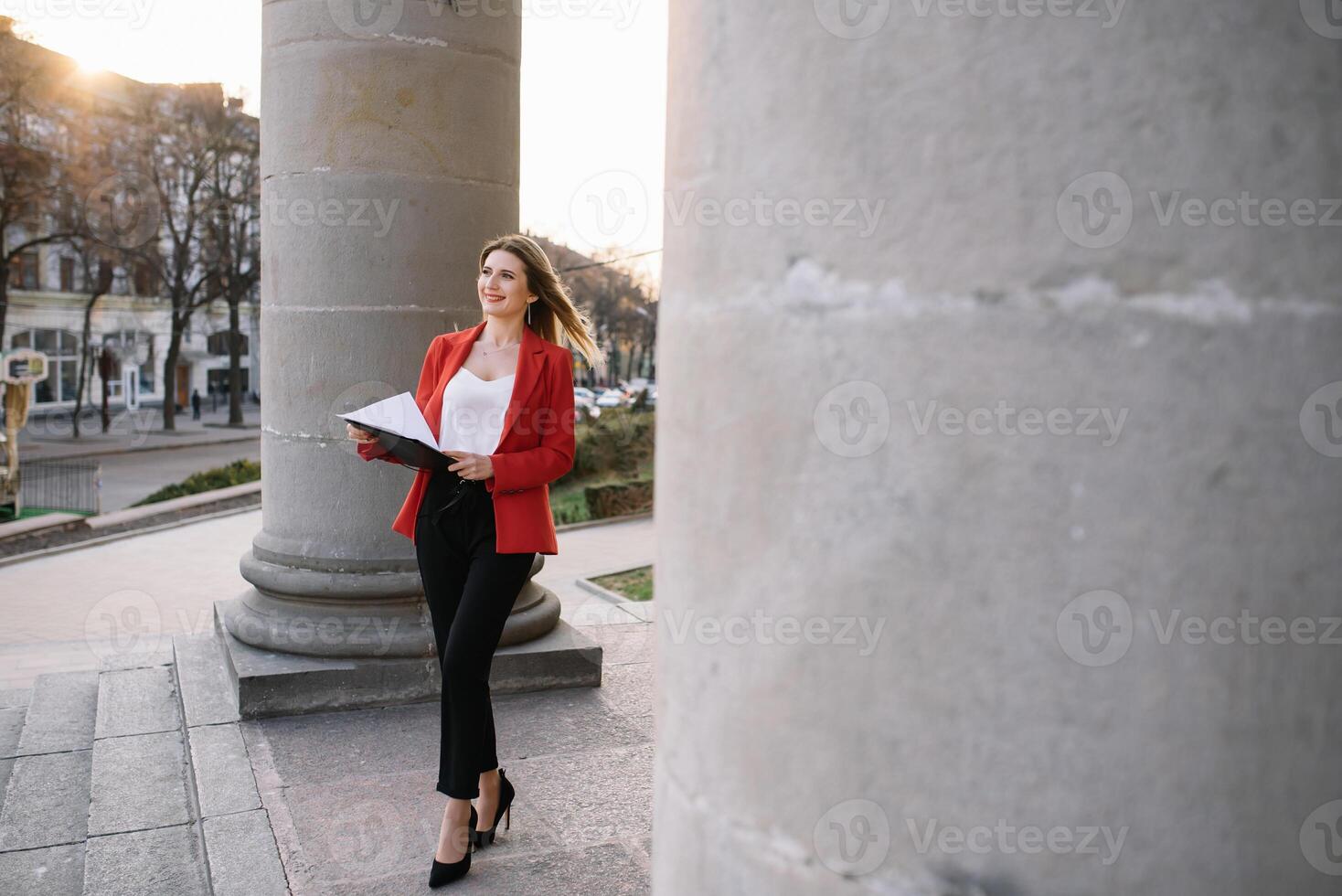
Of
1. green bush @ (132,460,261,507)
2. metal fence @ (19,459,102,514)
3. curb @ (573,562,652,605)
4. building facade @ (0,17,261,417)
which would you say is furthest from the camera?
building facade @ (0,17,261,417)

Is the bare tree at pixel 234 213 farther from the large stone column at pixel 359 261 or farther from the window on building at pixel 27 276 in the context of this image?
the large stone column at pixel 359 261

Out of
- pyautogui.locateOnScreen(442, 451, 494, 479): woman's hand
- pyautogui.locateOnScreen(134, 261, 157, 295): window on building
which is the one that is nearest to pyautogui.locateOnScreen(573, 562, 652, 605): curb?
pyautogui.locateOnScreen(442, 451, 494, 479): woman's hand

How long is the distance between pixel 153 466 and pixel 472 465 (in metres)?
28.5

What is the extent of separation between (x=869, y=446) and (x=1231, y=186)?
0.52 metres

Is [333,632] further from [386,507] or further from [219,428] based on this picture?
[219,428]

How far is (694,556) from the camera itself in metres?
1.72

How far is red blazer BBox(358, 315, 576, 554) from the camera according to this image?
3.86 meters

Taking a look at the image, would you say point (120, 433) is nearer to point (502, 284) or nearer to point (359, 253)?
point (359, 253)

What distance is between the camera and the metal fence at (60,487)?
20.2 meters

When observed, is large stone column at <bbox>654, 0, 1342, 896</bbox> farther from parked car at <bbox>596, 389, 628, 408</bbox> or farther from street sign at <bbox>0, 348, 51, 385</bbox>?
A: parked car at <bbox>596, 389, 628, 408</bbox>

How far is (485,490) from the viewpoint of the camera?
393 cm

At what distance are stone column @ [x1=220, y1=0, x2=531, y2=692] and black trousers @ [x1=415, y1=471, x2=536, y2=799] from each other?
6.16 feet

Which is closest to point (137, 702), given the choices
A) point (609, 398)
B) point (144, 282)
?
point (144, 282)

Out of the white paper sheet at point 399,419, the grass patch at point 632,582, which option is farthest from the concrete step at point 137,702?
the grass patch at point 632,582
